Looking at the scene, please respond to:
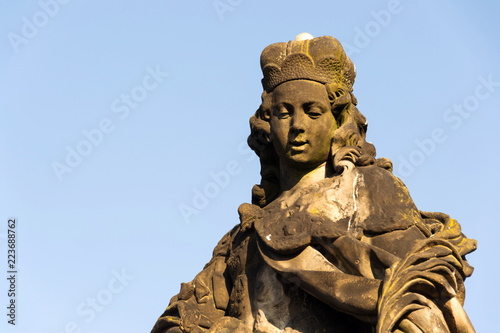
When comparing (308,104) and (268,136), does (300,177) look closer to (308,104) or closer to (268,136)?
(268,136)

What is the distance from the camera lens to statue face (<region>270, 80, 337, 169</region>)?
14.4 m

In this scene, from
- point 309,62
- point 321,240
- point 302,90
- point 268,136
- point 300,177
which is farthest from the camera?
point 268,136

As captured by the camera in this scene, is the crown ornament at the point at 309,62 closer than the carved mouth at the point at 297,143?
No

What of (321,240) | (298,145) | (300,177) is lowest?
(321,240)

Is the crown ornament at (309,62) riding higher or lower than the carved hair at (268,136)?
higher

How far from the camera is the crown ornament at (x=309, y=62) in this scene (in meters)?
14.6

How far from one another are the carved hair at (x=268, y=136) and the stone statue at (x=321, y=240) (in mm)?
14

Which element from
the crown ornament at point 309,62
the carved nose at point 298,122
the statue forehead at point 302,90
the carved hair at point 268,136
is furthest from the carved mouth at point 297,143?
the crown ornament at point 309,62

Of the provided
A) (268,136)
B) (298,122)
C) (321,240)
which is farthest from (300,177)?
(321,240)

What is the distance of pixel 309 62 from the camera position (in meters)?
14.6

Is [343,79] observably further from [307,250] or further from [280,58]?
[307,250]

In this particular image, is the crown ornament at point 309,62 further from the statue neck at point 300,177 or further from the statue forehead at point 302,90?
the statue neck at point 300,177

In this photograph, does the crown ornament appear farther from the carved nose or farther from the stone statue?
the carved nose

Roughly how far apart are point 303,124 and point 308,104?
0.24 meters
